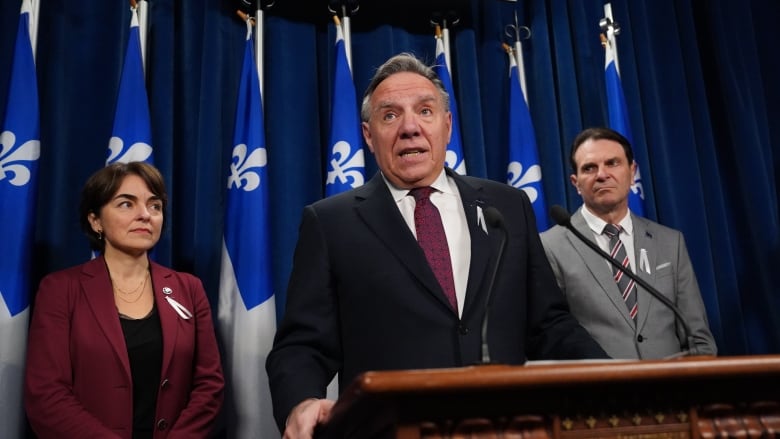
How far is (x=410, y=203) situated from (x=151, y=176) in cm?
127

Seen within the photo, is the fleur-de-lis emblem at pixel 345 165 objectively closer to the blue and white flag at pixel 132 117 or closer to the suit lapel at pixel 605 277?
the blue and white flag at pixel 132 117

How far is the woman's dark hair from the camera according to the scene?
271 cm

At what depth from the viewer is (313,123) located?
144 inches

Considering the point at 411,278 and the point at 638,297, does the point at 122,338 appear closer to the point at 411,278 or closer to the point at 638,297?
the point at 411,278

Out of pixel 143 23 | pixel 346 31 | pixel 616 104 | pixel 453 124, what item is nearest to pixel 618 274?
pixel 453 124

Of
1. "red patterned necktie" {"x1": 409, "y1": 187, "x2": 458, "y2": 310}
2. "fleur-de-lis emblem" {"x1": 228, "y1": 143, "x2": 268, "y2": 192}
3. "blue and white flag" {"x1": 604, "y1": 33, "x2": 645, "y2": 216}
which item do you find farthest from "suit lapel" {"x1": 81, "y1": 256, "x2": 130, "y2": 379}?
"blue and white flag" {"x1": 604, "y1": 33, "x2": 645, "y2": 216}

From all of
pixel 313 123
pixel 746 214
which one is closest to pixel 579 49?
pixel 746 214

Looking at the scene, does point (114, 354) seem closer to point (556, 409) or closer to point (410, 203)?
point (410, 203)

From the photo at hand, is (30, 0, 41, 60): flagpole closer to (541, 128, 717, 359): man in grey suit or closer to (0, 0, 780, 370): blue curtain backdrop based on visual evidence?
(0, 0, 780, 370): blue curtain backdrop

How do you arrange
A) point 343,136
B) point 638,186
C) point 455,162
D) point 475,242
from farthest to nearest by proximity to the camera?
1. point 638,186
2. point 455,162
3. point 343,136
4. point 475,242

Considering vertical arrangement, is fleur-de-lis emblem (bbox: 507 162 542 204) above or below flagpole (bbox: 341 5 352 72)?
below

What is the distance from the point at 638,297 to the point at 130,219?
1.91 m

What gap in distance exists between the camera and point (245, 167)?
3.27 m

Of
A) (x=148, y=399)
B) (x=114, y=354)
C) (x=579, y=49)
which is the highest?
(x=579, y=49)
